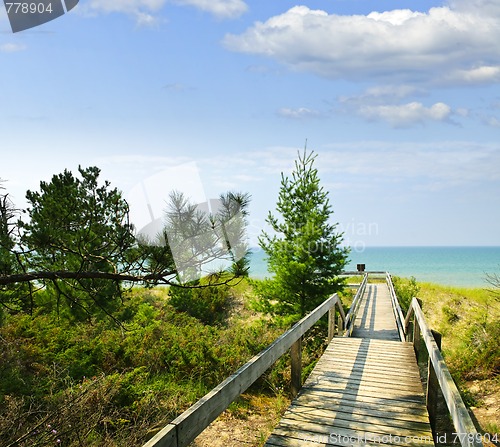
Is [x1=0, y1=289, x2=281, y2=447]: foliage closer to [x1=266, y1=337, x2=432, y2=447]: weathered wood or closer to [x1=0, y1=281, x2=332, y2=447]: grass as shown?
[x1=0, y1=281, x2=332, y2=447]: grass

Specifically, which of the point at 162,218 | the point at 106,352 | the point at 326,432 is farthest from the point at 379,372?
the point at 106,352

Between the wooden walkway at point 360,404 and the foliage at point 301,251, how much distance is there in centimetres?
634

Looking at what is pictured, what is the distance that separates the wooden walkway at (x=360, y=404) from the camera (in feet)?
13.6

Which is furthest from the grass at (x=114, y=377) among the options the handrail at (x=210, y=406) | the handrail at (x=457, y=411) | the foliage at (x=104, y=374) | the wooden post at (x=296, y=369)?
the handrail at (x=457, y=411)

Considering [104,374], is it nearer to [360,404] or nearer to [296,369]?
[296,369]

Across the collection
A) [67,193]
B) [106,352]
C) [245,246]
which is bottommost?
[106,352]

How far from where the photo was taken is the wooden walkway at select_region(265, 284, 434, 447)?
414cm

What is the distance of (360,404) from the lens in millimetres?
5051

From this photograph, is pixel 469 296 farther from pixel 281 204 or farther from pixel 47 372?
pixel 47 372

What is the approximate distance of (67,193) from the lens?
1067cm

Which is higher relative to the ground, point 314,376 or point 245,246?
point 245,246

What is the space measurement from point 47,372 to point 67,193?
175 inches

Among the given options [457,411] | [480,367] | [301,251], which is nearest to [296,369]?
[457,411]

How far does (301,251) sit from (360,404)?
9703 mm
